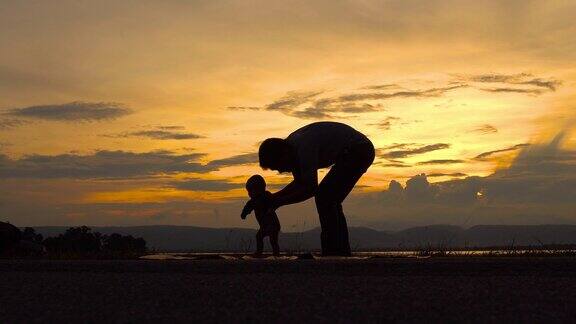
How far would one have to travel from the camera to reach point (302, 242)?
44.7 feet

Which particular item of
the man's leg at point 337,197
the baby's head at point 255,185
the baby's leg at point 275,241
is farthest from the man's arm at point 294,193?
the baby's leg at point 275,241

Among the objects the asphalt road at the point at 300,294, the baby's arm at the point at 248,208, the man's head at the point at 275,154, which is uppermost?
the man's head at the point at 275,154

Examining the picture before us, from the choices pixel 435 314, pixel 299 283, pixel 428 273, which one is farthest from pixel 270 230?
pixel 435 314

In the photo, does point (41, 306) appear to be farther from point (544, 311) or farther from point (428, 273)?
point (428, 273)

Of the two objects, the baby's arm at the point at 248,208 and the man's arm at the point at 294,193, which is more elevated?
the man's arm at the point at 294,193

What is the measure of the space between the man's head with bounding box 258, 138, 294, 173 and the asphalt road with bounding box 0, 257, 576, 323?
296cm

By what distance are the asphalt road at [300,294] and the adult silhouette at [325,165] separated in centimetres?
300

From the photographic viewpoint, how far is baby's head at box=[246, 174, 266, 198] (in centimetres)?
974

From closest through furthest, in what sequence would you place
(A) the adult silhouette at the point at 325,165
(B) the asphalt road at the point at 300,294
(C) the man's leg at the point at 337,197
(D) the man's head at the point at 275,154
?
(B) the asphalt road at the point at 300,294 → (D) the man's head at the point at 275,154 → (A) the adult silhouette at the point at 325,165 → (C) the man's leg at the point at 337,197

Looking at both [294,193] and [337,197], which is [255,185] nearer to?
[294,193]

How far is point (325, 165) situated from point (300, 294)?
6.14m

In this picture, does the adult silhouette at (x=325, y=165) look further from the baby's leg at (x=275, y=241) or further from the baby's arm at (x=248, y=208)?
the baby's leg at (x=275, y=241)

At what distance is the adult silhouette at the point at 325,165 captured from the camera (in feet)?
31.4

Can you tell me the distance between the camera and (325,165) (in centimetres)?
1033
